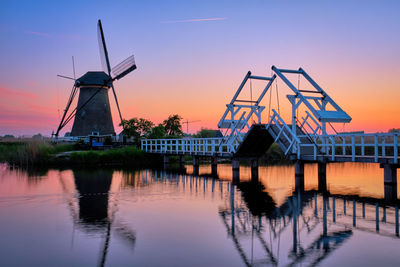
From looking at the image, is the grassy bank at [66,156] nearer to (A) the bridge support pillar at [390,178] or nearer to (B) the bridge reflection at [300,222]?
(B) the bridge reflection at [300,222]

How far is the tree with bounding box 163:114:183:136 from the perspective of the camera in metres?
54.2

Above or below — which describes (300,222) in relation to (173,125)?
below

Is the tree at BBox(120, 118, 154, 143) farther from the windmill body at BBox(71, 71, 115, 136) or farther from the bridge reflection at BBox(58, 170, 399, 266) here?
the bridge reflection at BBox(58, 170, 399, 266)

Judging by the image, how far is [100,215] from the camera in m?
12.6

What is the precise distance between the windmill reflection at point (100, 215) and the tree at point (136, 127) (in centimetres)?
2843

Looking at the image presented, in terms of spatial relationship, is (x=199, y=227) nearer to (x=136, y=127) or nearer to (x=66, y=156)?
(x=66, y=156)

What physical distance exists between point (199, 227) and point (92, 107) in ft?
135

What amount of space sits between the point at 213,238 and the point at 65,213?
608 centimetres

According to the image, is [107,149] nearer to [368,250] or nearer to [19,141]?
[19,141]

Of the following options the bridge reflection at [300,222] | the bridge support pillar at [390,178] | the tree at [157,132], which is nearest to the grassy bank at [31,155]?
the tree at [157,132]

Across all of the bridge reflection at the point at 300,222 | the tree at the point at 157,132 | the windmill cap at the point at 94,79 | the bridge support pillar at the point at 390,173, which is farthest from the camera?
the windmill cap at the point at 94,79

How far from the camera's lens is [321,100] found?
23297 mm

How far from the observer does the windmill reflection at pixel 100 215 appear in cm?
980

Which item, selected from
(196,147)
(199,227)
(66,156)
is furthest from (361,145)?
(66,156)
